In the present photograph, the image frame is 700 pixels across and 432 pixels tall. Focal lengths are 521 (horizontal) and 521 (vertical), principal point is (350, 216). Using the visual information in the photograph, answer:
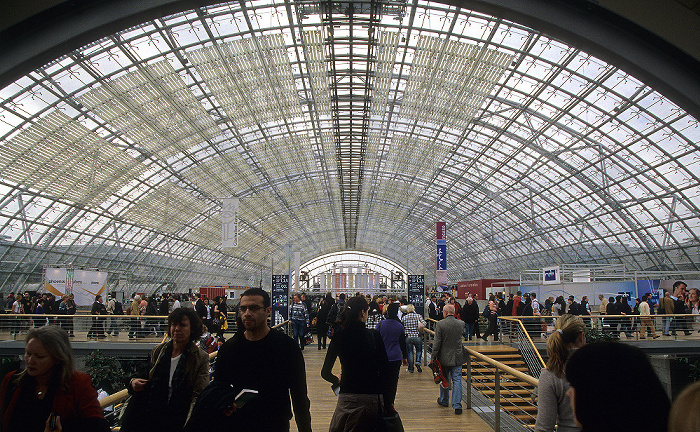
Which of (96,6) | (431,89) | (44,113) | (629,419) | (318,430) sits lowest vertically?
(318,430)

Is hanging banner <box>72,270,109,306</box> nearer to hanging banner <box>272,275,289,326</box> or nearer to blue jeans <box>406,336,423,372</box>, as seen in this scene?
hanging banner <box>272,275,289,326</box>

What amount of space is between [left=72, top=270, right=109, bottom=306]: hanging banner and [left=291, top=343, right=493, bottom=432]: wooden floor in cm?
1658

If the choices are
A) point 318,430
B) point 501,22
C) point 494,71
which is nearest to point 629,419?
point 318,430

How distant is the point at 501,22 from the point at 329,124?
43.3 ft

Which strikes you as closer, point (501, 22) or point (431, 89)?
point (501, 22)

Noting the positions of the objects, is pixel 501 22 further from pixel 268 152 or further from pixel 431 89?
pixel 268 152

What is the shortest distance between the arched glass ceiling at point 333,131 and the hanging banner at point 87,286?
18.5 feet

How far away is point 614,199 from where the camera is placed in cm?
3238

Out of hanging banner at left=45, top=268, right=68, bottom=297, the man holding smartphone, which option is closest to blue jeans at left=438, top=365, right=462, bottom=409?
the man holding smartphone

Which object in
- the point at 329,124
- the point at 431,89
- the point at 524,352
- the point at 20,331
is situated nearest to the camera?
the point at 524,352

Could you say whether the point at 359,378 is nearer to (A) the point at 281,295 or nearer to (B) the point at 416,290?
(B) the point at 416,290

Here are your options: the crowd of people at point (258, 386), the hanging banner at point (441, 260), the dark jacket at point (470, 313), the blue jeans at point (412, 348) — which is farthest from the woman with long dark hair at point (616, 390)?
the hanging banner at point (441, 260)

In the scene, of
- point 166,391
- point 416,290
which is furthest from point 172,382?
point 416,290

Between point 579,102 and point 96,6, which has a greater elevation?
point 579,102
